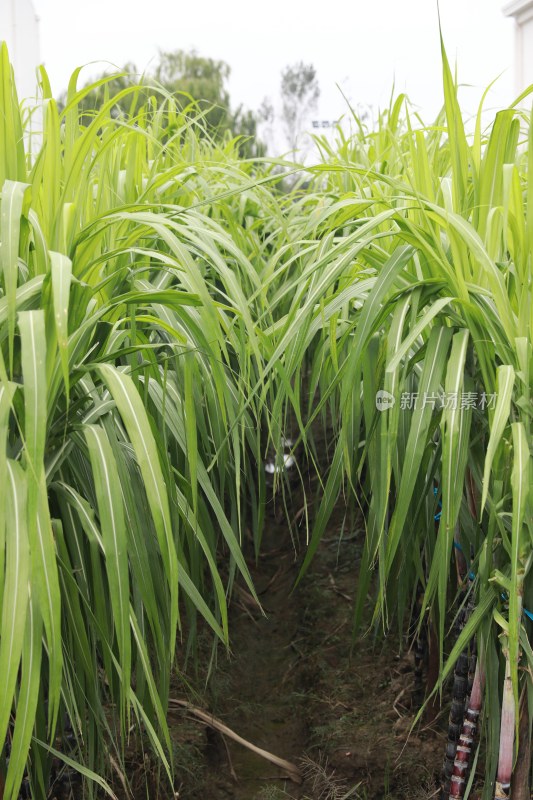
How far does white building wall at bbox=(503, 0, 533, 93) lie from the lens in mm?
5461

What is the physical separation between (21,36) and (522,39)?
3.51 metres

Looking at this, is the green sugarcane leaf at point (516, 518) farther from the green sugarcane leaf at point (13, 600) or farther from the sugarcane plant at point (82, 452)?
the green sugarcane leaf at point (13, 600)

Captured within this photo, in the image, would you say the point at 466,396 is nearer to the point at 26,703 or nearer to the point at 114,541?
the point at 114,541

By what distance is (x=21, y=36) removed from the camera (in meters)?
5.21

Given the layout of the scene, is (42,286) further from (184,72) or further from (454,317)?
(184,72)

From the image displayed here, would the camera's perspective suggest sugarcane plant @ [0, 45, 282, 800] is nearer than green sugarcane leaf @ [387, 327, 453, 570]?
Yes

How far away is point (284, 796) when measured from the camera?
1383 mm

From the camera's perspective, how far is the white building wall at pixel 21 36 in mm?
4949

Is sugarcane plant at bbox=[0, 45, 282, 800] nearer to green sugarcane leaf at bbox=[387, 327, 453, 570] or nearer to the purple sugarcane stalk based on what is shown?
green sugarcane leaf at bbox=[387, 327, 453, 570]

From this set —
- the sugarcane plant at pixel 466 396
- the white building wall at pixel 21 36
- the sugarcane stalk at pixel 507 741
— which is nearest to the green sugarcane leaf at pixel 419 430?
the sugarcane plant at pixel 466 396

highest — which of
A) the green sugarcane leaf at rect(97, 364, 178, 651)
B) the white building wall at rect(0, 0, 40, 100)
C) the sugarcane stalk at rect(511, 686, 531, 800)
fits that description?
the white building wall at rect(0, 0, 40, 100)

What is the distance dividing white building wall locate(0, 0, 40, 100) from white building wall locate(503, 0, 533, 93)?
11.0 feet

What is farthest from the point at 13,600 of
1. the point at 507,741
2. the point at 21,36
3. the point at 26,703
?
the point at 21,36

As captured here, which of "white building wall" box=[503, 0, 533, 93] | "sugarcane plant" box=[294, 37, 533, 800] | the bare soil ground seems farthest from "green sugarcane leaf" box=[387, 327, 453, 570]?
"white building wall" box=[503, 0, 533, 93]
